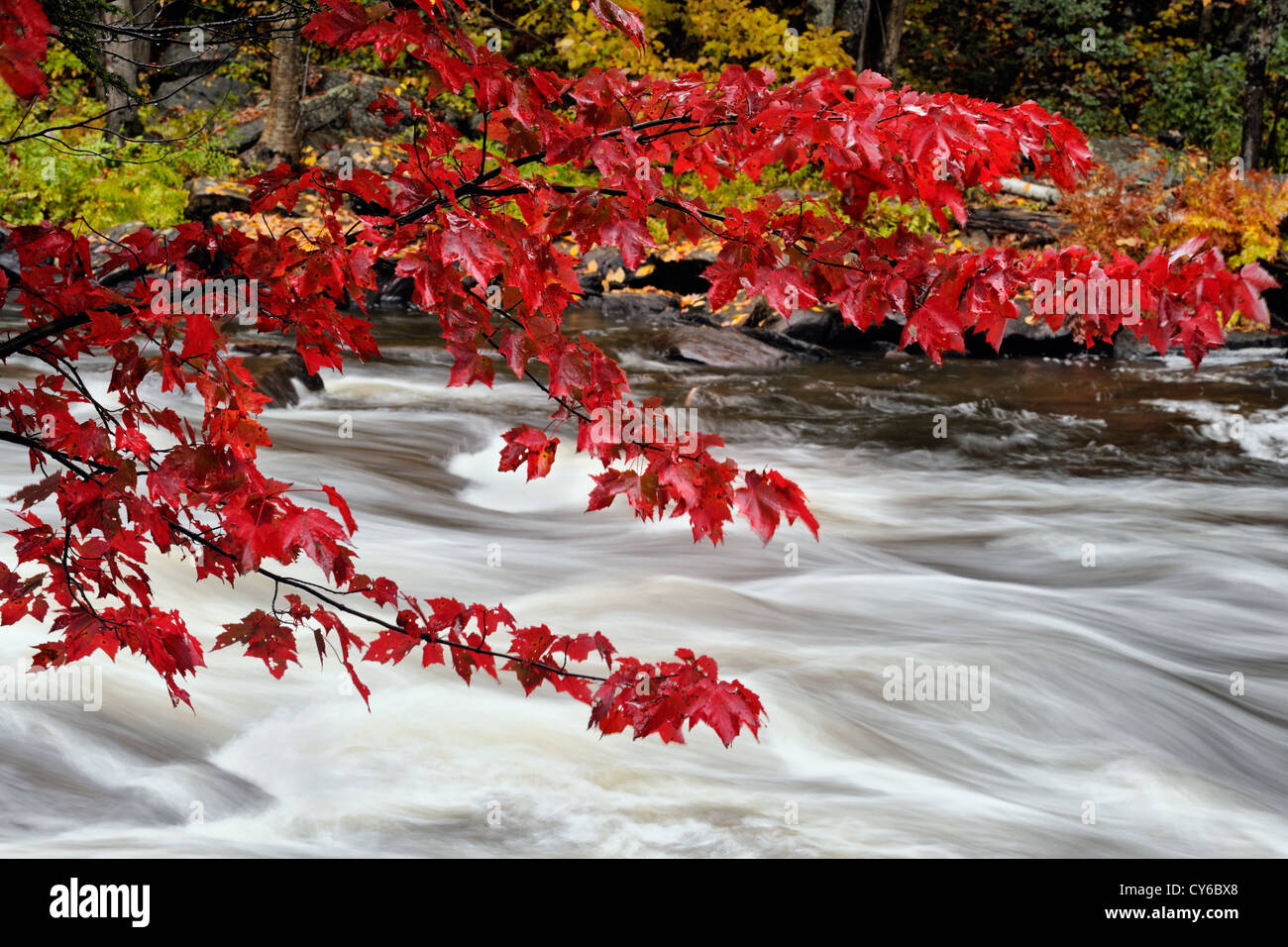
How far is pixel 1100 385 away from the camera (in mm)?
10820

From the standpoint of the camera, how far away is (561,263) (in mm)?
2170

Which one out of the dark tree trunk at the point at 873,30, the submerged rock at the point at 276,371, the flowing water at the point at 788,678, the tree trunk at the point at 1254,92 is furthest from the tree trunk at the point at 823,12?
the submerged rock at the point at 276,371

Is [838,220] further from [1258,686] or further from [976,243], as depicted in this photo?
[976,243]

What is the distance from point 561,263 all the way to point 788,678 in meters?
2.50

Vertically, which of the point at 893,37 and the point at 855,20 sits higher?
the point at 855,20

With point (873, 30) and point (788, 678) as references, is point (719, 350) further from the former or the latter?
point (873, 30)

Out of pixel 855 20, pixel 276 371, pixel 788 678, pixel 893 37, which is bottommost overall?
pixel 788 678

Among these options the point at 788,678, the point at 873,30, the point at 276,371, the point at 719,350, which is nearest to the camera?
the point at 788,678


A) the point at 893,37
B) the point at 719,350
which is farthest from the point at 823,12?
the point at 719,350

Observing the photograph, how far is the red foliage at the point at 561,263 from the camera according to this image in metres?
2.01

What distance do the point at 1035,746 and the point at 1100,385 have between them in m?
7.76

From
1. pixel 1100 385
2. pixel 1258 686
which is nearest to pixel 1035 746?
pixel 1258 686

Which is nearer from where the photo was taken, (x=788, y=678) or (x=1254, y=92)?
(x=788, y=678)

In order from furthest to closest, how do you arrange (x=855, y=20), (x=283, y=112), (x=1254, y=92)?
(x=855, y=20), (x=283, y=112), (x=1254, y=92)
